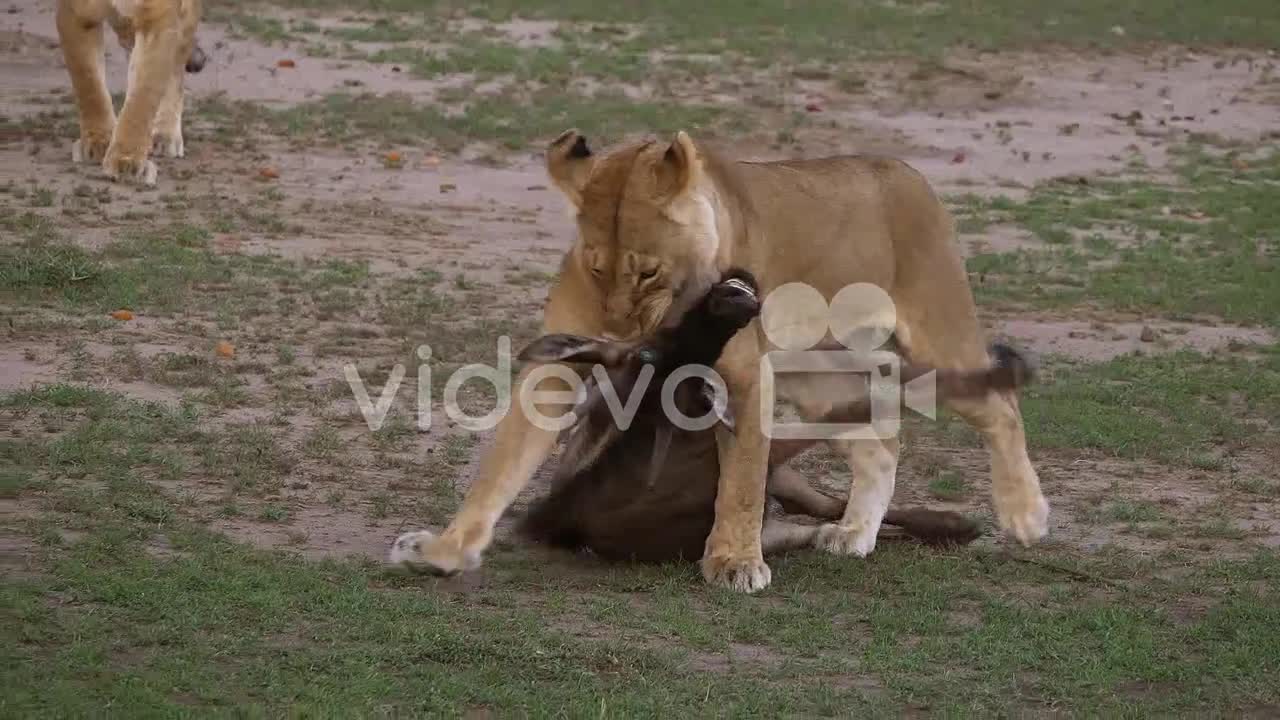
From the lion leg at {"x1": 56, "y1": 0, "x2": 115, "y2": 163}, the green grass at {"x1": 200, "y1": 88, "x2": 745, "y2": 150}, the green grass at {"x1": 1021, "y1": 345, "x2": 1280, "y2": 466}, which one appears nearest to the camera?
the green grass at {"x1": 1021, "y1": 345, "x2": 1280, "y2": 466}

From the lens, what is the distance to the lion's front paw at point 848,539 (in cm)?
586

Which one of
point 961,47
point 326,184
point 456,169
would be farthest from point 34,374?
point 961,47

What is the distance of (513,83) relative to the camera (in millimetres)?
13102

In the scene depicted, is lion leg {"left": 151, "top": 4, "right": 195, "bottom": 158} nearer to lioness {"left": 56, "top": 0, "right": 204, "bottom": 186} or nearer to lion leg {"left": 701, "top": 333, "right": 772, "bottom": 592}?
lioness {"left": 56, "top": 0, "right": 204, "bottom": 186}

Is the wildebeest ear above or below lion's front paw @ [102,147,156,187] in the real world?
above

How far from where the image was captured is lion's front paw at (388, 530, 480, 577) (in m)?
5.08

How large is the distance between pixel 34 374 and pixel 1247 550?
3865 millimetres

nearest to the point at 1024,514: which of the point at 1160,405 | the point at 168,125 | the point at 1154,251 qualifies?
the point at 1160,405

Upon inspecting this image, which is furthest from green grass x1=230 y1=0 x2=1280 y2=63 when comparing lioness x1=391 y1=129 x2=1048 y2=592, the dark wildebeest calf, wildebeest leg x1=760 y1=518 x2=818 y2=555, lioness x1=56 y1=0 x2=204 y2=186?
the dark wildebeest calf

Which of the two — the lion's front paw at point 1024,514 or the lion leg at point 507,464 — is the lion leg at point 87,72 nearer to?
the lion leg at point 507,464

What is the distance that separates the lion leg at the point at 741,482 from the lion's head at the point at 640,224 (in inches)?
11.5

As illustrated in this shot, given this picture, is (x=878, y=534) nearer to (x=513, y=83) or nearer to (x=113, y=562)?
(x=113, y=562)

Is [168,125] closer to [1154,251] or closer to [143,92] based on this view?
[143,92]

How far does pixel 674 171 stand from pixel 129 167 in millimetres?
5411
